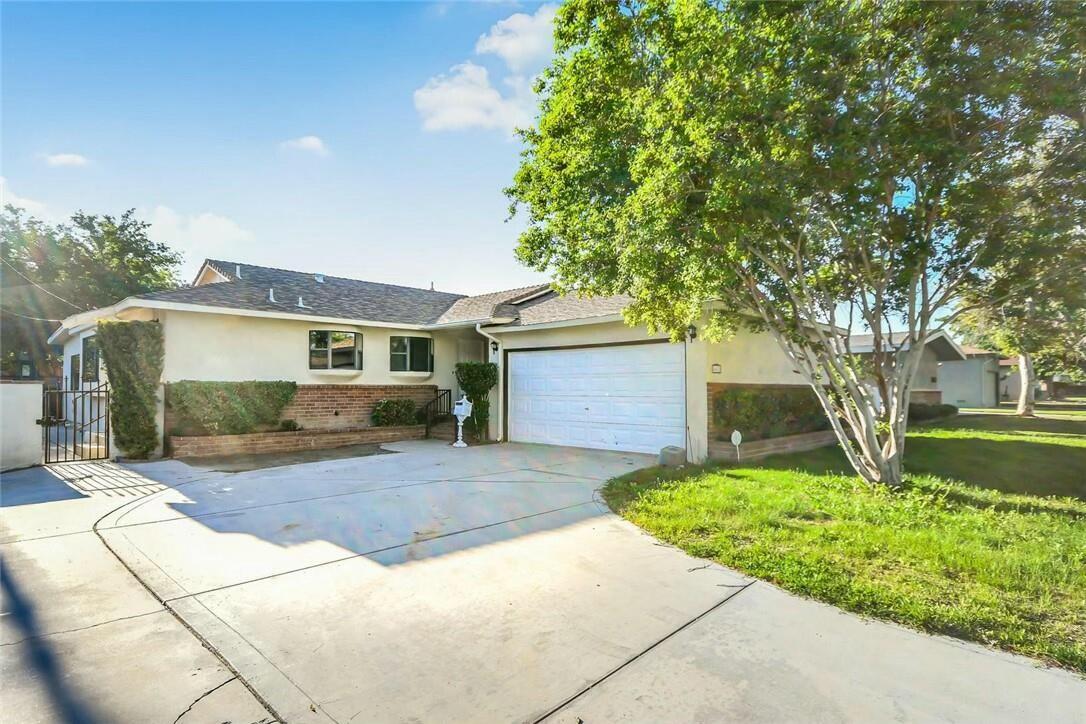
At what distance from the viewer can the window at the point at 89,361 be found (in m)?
13.8

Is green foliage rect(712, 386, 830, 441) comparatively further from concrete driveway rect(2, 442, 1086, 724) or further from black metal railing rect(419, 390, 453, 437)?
black metal railing rect(419, 390, 453, 437)

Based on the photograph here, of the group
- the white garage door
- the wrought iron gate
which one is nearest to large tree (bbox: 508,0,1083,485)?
the white garage door

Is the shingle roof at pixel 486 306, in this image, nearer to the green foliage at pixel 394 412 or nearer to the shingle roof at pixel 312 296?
the shingle roof at pixel 312 296

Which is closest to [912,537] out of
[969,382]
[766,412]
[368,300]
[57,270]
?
[766,412]

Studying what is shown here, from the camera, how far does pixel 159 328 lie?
37.0 ft

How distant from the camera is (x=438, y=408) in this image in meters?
16.4

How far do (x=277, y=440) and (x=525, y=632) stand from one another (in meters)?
10.8

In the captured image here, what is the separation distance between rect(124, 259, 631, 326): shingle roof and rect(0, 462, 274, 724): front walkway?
831 cm

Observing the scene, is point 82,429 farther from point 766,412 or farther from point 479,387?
point 766,412

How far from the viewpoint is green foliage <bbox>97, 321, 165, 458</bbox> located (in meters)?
10.6

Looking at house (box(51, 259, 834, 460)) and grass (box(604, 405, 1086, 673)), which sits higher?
house (box(51, 259, 834, 460))

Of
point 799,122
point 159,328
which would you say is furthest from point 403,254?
point 799,122

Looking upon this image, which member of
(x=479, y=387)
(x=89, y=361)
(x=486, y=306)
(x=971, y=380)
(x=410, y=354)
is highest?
(x=486, y=306)

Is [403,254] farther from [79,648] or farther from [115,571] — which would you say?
[79,648]
